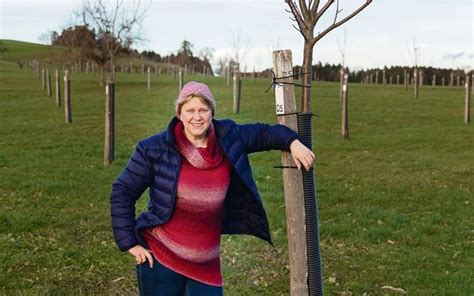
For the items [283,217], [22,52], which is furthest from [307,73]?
[22,52]

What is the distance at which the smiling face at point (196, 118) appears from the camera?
3.23 metres

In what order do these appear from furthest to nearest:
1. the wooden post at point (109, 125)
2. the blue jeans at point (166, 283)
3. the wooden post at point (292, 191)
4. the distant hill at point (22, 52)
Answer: the distant hill at point (22, 52), the wooden post at point (109, 125), the wooden post at point (292, 191), the blue jeans at point (166, 283)

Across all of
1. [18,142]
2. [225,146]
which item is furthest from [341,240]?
[18,142]

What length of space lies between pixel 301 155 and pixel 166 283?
1.02m

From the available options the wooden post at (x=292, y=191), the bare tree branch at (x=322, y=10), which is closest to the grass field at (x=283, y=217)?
the wooden post at (x=292, y=191)

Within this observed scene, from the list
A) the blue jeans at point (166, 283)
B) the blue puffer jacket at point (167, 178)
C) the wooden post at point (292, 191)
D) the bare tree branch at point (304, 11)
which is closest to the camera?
the blue puffer jacket at point (167, 178)

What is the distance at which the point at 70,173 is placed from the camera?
11.1m

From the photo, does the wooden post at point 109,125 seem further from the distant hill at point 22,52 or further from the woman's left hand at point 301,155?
the distant hill at point 22,52

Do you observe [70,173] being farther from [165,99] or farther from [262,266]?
[165,99]

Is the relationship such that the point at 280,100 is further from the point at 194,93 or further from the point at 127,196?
the point at 127,196

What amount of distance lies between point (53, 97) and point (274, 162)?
22696 mm

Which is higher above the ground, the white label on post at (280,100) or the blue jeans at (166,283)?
the white label on post at (280,100)

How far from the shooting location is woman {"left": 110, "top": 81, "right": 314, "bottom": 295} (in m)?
3.23

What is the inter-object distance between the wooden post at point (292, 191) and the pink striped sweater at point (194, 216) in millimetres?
417
